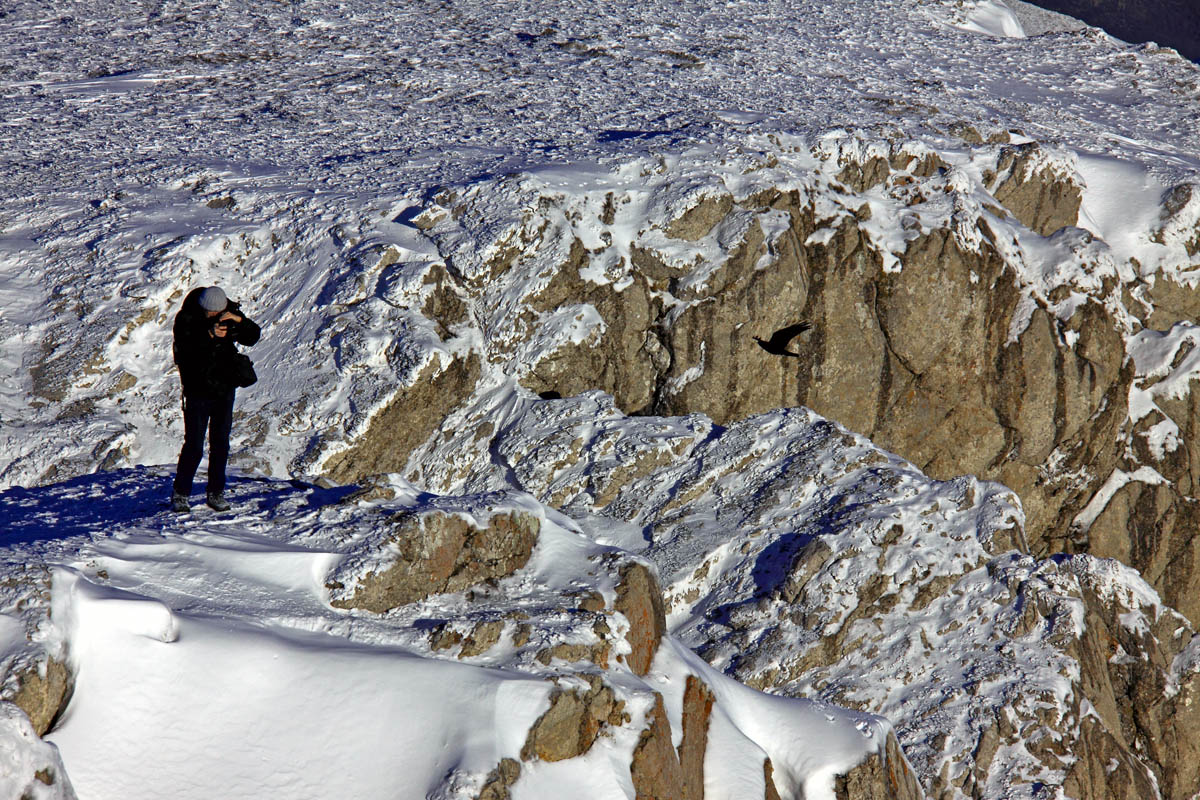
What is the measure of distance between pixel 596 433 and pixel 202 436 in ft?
16.9

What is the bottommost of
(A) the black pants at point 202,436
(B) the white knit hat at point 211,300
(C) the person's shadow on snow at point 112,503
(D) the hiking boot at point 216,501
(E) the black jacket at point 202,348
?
(C) the person's shadow on snow at point 112,503

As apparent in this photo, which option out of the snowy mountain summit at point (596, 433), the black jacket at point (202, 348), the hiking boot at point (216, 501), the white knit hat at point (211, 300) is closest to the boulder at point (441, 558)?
the snowy mountain summit at point (596, 433)

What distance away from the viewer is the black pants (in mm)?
6605

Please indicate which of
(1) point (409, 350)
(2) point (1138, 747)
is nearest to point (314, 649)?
(1) point (409, 350)

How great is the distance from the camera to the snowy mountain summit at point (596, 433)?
4.99 m

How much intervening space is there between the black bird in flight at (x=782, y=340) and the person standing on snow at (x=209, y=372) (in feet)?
24.9

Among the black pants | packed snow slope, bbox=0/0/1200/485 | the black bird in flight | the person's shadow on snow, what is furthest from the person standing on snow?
the black bird in flight

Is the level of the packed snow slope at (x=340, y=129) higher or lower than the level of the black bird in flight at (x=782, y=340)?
higher

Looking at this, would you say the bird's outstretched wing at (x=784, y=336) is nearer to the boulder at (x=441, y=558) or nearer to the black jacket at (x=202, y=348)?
the boulder at (x=441, y=558)

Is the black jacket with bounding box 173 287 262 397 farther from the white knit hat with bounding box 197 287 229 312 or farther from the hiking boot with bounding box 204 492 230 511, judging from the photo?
the hiking boot with bounding box 204 492 230 511

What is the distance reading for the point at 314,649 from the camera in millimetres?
5086

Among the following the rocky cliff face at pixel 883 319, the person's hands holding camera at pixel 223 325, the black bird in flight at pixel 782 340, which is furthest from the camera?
the black bird in flight at pixel 782 340

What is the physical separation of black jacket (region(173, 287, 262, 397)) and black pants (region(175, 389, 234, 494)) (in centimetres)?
9

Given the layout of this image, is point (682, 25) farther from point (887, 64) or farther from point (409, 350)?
point (409, 350)
